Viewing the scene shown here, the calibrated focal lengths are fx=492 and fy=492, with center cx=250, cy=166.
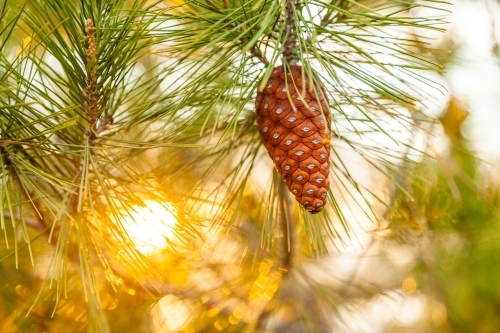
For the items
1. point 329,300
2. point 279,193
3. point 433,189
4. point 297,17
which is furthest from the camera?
point 433,189

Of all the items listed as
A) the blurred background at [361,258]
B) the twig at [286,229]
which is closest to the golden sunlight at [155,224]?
the blurred background at [361,258]

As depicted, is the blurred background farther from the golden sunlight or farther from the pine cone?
the pine cone

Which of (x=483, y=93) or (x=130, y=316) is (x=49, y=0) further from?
(x=483, y=93)

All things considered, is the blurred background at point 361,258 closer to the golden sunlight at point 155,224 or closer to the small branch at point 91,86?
the golden sunlight at point 155,224

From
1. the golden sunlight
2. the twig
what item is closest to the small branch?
the golden sunlight

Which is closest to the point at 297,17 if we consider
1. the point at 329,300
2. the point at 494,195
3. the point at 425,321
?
the point at 329,300

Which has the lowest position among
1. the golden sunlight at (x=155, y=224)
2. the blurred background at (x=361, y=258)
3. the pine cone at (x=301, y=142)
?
the blurred background at (x=361, y=258)
